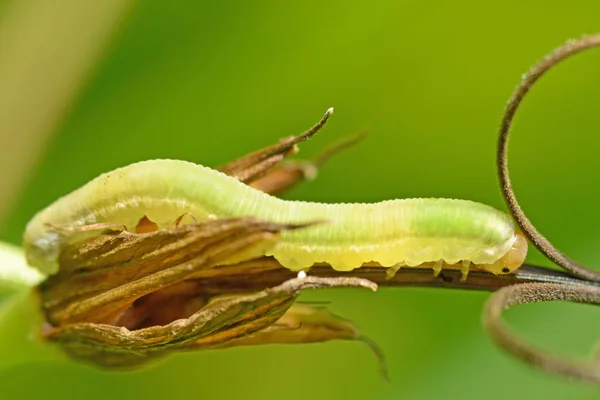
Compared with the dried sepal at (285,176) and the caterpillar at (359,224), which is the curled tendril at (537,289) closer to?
the caterpillar at (359,224)

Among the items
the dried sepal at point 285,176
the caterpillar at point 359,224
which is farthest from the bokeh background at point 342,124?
the caterpillar at point 359,224

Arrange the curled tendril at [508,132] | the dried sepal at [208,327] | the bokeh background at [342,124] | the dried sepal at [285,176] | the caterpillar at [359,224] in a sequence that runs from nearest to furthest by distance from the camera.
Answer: the curled tendril at [508,132] → the dried sepal at [208,327] → the caterpillar at [359,224] → the dried sepal at [285,176] → the bokeh background at [342,124]

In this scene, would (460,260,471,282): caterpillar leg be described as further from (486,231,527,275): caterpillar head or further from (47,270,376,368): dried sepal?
(47,270,376,368): dried sepal

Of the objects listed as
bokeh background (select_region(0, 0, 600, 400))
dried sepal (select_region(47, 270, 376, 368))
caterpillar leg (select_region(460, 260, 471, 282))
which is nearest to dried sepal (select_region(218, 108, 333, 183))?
dried sepal (select_region(47, 270, 376, 368))

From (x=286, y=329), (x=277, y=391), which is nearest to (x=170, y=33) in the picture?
(x=277, y=391)

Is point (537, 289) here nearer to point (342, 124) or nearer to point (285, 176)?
point (285, 176)

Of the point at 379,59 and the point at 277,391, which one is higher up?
the point at 379,59

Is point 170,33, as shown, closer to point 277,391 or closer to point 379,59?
point 379,59
